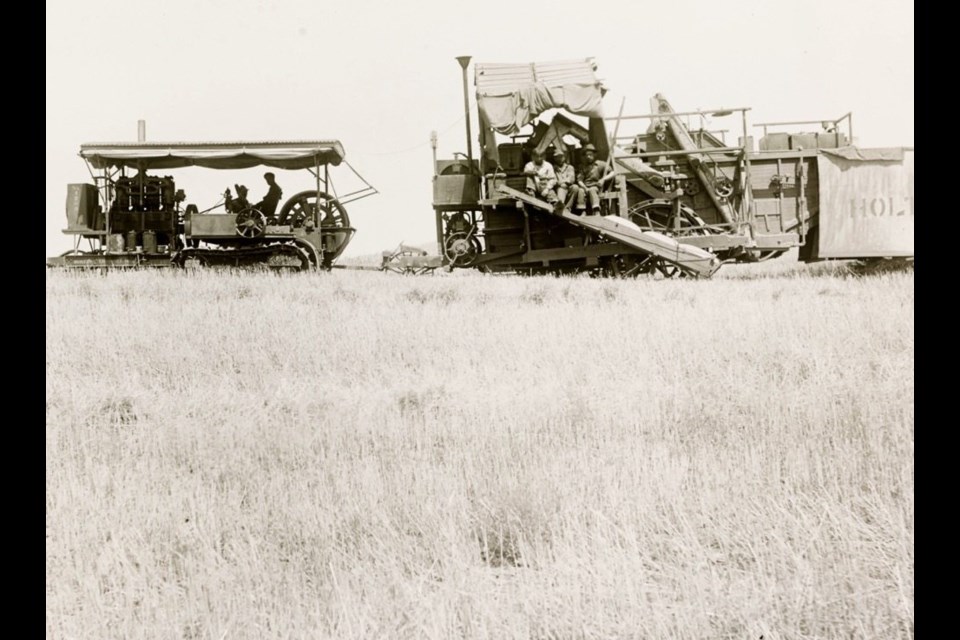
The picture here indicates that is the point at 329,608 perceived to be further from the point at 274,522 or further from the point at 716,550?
the point at 716,550

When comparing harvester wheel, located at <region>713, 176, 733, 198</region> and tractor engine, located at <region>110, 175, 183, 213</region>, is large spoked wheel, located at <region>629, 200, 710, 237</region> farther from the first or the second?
tractor engine, located at <region>110, 175, 183, 213</region>

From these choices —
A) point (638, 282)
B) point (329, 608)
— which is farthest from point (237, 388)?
point (638, 282)

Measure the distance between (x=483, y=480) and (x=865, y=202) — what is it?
48.0 ft

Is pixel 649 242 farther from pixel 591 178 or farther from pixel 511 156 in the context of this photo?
pixel 511 156

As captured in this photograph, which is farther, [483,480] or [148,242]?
[148,242]

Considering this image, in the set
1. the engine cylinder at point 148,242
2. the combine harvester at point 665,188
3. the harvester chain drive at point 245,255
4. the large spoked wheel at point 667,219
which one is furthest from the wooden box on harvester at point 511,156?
the engine cylinder at point 148,242

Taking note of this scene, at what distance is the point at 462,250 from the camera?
58.8ft

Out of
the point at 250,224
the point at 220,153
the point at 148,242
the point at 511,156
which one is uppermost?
the point at 511,156

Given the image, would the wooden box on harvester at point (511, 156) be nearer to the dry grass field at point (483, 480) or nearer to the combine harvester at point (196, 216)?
the combine harvester at point (196, 216)

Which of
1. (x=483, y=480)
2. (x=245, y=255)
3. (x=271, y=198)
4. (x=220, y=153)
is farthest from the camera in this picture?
(x=271, y=198)

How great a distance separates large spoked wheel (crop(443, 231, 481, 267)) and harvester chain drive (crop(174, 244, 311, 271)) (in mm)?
3113

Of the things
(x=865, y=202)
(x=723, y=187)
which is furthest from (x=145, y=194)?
(x=865, y=202)

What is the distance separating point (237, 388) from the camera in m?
6.65

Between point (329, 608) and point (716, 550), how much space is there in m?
1.55
